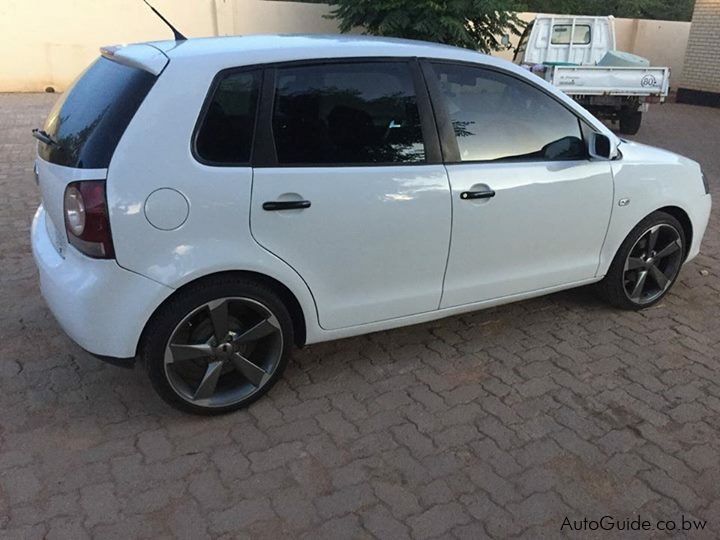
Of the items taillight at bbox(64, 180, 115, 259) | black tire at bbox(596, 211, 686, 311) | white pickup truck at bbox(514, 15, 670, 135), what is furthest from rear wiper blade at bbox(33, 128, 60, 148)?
white pickup truck at bbox(514, 15, 670, 135)

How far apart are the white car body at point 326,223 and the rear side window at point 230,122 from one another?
0.17 feet

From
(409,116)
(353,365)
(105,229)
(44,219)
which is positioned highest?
(409,116)

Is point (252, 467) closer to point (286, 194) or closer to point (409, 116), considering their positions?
point (286, 194)

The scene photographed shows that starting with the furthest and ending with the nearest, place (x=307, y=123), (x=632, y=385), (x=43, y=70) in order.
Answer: (x=43, y=70)
(x=632, y=385)
(x=307, y=123)

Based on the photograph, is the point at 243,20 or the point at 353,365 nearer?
the point at 353,365

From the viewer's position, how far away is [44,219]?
3.26 meters

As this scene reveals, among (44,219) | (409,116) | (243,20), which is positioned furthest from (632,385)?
(243,20)

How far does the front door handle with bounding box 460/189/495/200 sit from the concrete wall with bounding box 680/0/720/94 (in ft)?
50.4

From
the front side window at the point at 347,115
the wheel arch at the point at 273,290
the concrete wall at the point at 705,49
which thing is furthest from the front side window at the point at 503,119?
the concrete wall at the point at 705,49

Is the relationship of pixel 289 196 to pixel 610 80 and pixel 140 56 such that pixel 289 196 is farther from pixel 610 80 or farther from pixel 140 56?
pixel 610 80

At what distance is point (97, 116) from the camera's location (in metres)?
2.74

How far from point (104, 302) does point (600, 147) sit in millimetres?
2748

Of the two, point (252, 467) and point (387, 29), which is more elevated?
point (387, 29)

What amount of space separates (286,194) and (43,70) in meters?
14.3
